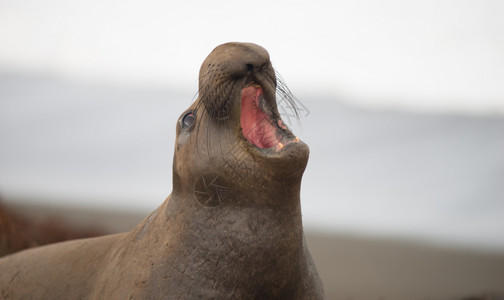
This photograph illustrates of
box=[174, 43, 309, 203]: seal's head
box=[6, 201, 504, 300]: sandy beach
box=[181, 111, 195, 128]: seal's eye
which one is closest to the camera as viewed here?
box=[174, 43, 309, 203]: seal's head

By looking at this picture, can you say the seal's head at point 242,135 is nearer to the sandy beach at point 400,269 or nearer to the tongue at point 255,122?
the tongue at point 255,122

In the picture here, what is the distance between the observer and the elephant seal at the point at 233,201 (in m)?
1.33

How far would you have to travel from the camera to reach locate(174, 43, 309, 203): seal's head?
1312 millimetres

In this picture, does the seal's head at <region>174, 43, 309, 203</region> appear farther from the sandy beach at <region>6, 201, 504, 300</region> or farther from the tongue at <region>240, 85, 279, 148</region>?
the sandy beach at <region>6, 201, 504, 300</region>

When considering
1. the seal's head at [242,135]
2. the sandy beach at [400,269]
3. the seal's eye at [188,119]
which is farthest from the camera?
the sandy beach at [400,269]

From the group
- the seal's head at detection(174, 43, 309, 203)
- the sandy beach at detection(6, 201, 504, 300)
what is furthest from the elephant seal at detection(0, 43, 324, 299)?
the sandy beach at detection(6, 201, 504, 300)

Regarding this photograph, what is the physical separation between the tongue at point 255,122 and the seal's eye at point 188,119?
0.43 feet

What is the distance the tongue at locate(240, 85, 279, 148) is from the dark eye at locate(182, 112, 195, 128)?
13 cm

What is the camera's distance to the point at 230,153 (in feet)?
4.40

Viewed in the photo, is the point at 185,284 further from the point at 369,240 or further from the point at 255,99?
the point at 369,240

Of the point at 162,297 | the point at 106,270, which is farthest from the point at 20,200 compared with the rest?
the point at 162,297

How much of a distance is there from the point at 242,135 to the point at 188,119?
0.18 meters

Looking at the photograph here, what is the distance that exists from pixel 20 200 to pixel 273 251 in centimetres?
315

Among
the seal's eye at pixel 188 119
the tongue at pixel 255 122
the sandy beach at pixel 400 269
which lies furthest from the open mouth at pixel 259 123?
the sandy beach at pixel 400 269
